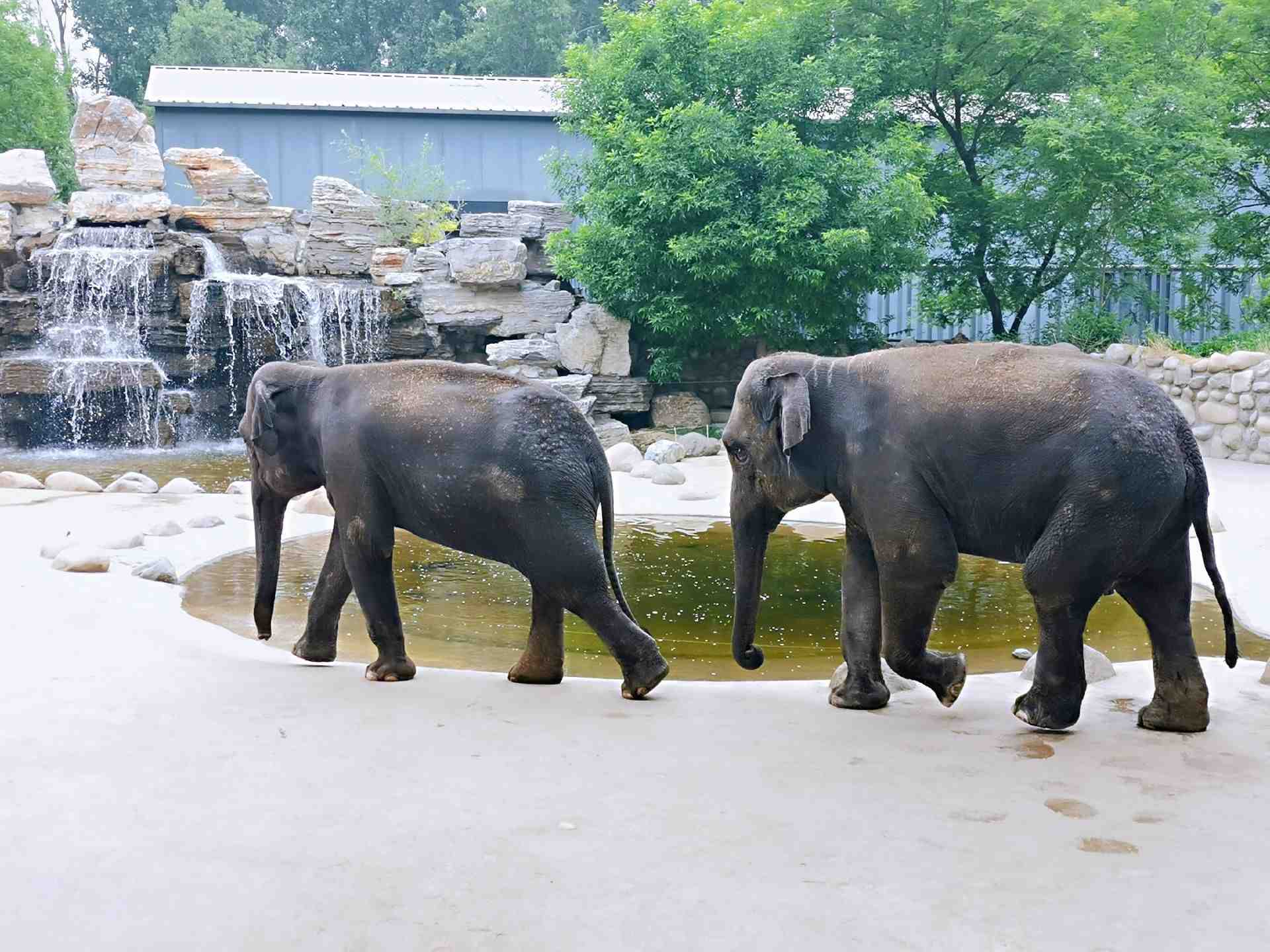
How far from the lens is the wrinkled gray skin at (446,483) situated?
4391 mm

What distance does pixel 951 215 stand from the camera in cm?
1773

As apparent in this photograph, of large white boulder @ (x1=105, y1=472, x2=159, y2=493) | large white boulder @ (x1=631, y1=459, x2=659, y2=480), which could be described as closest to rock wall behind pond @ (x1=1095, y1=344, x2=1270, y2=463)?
large white boulder @ (x1=631, y1=459, x2=659, y2=480)

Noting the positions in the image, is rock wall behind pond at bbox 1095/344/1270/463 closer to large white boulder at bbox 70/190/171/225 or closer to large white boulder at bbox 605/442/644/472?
large white boulder at bbox 605/442/644/472

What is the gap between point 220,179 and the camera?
63.2 ft

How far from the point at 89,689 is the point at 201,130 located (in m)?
21.1

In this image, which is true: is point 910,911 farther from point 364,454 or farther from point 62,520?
point 62,520

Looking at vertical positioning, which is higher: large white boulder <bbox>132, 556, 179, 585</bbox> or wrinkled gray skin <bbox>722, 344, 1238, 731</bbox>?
wrinkled gray skin <bbox>722, 344, 1238, 731</bbox>

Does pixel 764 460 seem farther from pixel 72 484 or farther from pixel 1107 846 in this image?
pixel 72 484

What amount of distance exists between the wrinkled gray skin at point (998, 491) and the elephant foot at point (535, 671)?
97cm

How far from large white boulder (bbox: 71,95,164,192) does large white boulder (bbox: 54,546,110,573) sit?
13.8 meters

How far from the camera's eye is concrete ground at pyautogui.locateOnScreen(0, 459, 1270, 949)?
257 centimetres

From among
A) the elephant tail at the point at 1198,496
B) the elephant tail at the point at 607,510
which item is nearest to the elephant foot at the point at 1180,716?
the elephant tail at the point at 1198,496

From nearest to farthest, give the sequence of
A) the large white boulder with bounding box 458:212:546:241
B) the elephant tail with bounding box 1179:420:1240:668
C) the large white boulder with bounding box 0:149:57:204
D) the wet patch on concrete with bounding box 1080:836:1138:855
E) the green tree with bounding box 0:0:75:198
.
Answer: the wet patch on concrete with bounding box 1080:836:1138:855 → the elephant tail with bounding box 1179:420:1240:668 → the large white boulder with bounding box 458:212:546:241 → the large white boulder with bounding box 0:149:57:204 → the green tree with bounding box 0:0:75:198

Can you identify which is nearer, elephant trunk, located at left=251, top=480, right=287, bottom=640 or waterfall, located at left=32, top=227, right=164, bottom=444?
elephant trunk, located at left=251, top=480, right=287, bottom=640
